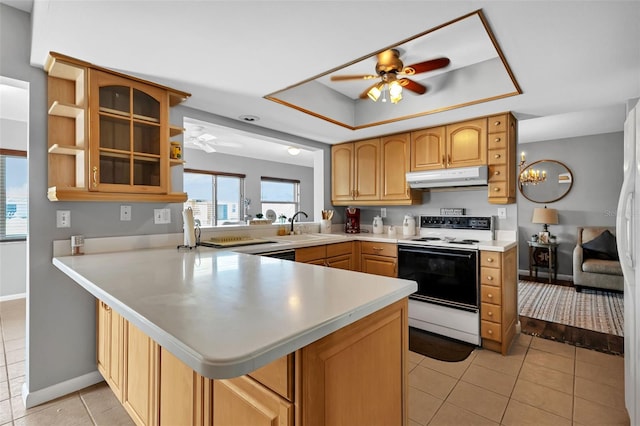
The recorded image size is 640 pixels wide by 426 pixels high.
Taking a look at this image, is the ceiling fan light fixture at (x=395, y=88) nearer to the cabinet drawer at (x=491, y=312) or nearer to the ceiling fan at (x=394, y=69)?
the ceiling fan at (x=394, y=69)

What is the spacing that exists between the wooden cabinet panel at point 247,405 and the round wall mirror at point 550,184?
5.72 metres

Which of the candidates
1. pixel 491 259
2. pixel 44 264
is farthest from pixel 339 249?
pixel 44 264

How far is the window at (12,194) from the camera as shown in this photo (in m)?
4.29

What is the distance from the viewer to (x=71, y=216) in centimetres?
210

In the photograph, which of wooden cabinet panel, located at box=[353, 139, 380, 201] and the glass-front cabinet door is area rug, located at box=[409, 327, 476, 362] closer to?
wooden cabinet panel, located at box=[353, 139, 380, 201]

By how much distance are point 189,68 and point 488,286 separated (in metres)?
2.89

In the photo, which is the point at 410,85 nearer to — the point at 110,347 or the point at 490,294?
the point at 490,294

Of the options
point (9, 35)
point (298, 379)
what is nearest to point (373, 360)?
point (298, 379)

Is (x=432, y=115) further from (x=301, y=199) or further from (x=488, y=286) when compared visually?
(x=301, y=199)

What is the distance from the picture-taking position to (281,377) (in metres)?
0.85

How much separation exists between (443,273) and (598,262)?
284 cm

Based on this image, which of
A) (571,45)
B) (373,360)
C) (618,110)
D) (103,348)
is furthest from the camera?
(618,110)

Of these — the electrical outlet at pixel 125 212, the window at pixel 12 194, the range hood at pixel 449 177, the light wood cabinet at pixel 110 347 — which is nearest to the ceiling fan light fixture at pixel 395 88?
the range hood at pixel 449 177

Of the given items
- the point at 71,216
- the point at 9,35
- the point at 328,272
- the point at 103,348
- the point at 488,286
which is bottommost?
the point at 103,348
